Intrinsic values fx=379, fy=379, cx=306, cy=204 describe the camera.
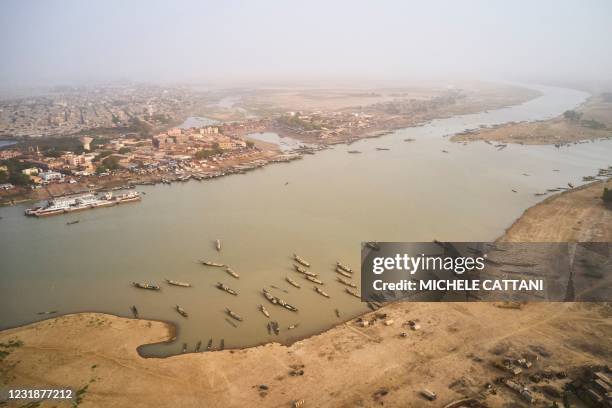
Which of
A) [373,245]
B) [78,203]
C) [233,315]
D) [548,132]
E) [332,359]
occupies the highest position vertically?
[548,132]

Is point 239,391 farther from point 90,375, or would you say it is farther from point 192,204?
point 192,204

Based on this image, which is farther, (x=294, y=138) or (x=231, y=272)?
(x=294, y=138)

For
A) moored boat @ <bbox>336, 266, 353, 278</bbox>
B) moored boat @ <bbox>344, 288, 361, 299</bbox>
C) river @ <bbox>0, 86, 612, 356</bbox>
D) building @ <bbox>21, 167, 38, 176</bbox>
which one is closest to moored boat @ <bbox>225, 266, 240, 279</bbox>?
river @ <bbox>0, 86, 612, 356</bbox>

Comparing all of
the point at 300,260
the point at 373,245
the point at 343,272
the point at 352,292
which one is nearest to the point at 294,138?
the point at 373,245

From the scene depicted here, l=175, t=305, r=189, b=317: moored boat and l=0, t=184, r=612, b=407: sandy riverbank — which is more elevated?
l=175, t=305, r=189, b=317: moored boat

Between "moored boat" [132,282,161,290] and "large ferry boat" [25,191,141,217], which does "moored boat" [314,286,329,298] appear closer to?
"moored boat" [132,282,161,290]

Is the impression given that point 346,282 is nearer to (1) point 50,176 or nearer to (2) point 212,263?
(2) point 212,263

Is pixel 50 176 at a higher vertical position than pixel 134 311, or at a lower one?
higher

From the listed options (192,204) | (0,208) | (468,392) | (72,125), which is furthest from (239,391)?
(72,125)
